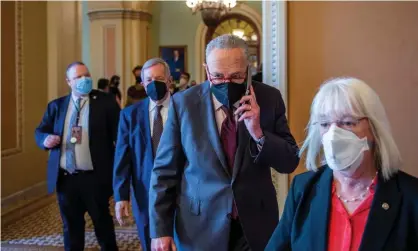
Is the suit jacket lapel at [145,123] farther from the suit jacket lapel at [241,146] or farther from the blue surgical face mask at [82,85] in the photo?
the suit jacket lapel at [241,146]

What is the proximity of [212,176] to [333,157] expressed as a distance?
790mm

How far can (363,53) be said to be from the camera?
371 cm

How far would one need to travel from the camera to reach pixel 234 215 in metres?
2.13

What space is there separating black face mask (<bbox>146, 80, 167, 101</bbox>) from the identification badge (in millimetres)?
893

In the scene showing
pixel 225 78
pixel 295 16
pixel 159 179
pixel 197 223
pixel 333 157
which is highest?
pixel 295 16

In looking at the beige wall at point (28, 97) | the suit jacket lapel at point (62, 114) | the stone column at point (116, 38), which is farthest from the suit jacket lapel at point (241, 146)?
the stone column at point (116, 38)

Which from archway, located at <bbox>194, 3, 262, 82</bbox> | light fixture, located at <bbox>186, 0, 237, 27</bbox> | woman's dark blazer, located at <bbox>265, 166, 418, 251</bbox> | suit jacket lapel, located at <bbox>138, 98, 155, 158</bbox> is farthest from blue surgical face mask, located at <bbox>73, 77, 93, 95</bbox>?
archway, located at <bbox>194, 3, 262, 82</bbox>

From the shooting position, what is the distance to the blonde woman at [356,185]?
4.34ft

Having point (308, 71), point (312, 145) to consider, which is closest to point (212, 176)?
point (312, 145)

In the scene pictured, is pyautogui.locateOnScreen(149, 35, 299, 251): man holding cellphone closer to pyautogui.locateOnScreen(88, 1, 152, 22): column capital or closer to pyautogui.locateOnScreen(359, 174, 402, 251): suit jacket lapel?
pyautogui.locateOnScreen(359, 174, 402, 251): suit jacket lapel

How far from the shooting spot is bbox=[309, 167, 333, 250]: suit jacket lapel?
1.41m

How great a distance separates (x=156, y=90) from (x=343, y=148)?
195 centimetres

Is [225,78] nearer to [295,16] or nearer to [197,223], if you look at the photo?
[197,223]

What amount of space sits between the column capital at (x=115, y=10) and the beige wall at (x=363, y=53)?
25.8 feet
